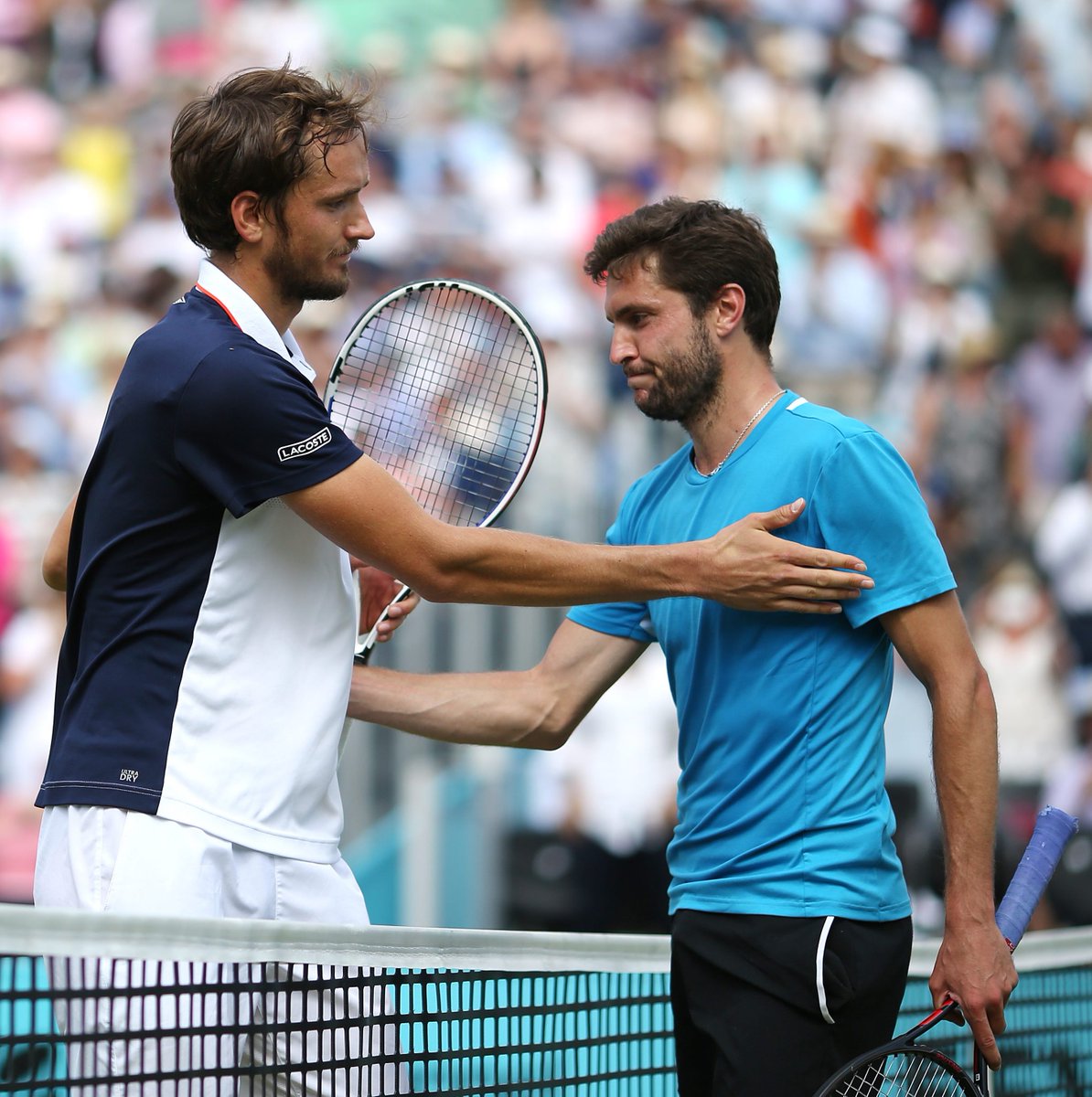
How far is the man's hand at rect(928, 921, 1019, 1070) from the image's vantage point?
289 cm

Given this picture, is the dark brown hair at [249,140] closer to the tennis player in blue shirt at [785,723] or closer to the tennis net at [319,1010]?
the tennis player in blue shirt at [785,723]

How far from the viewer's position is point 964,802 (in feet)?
9.75

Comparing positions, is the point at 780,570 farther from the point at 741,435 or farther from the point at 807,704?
the point at 741,435

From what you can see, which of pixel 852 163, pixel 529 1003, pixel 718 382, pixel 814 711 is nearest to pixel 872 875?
pixel 814 711

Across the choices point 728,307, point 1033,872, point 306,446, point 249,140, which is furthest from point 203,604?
point 1033,872

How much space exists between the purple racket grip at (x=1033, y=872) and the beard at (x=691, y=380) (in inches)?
39.0

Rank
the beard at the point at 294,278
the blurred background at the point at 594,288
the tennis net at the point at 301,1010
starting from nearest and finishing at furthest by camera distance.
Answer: the tennis net at the point at 301,1010
the beard at the point at 294,278
the blurred background at the point at 594,288

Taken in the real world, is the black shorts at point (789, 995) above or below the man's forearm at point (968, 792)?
below

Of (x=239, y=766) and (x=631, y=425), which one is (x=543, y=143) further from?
(x=239, y=766)

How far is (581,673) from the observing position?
12.0ft

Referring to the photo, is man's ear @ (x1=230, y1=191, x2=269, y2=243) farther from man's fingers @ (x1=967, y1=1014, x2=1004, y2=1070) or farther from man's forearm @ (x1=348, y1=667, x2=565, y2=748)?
man's fingers @ (x1=967, y1=1014, x2=1004, y2=1070)

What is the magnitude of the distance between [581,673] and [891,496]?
89 cm

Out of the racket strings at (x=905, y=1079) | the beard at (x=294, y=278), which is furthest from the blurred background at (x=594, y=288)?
the beard at (x=294, y=278)

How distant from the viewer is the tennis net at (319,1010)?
251 centimetres
